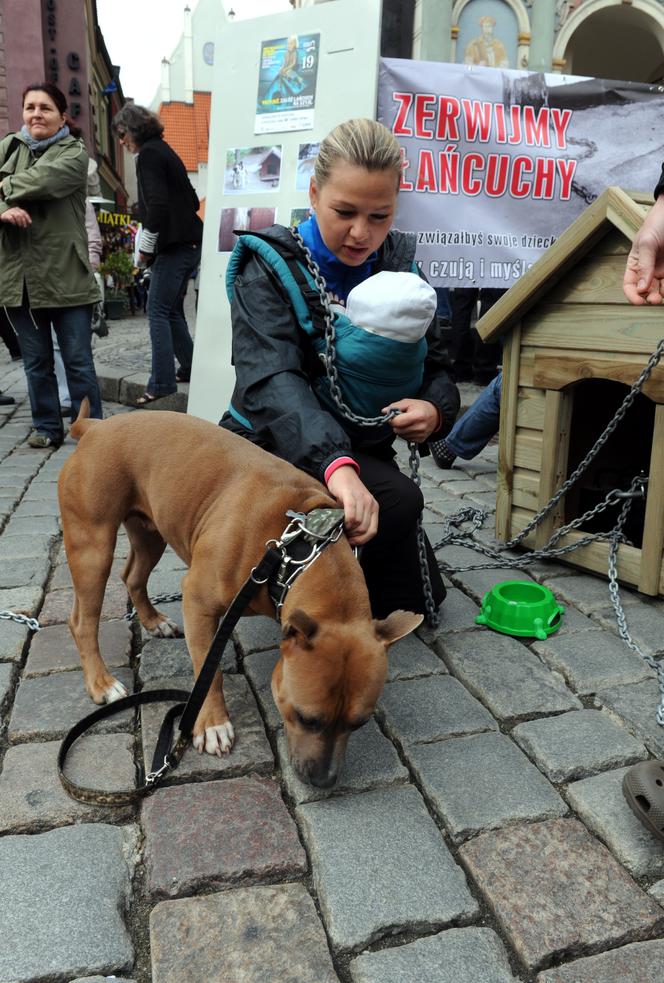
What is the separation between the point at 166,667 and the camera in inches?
111

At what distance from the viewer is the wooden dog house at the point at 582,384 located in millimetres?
3270

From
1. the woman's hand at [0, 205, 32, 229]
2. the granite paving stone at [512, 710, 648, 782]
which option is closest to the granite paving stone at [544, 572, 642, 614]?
the granite paving stone at [512, 710, 648, 782]

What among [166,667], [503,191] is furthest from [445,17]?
[166,667]

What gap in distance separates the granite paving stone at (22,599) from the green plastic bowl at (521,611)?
6.10 feet

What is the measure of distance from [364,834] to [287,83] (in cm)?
510

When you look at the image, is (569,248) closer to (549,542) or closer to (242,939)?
(549,542)

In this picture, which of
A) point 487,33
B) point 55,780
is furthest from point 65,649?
point 487,33

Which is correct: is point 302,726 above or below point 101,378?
below

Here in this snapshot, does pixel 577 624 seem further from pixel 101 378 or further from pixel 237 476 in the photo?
pixel 101 378

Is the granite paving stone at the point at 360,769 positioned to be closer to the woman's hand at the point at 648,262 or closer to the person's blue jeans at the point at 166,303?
the woman's hand at the point at 648,262

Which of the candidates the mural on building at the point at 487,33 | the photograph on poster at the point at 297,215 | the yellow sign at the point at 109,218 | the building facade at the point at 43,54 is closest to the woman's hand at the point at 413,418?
the photograph on poster at the point at 297,215

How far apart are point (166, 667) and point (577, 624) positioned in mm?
1641

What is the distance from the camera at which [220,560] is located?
7.50ft

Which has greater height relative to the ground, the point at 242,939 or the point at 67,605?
the point at 67,605
